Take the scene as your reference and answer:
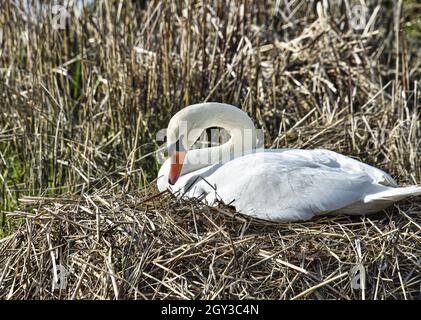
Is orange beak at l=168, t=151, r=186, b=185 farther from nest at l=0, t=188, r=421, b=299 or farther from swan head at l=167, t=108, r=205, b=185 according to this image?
nest at l=0, t=188, r=421, b=299

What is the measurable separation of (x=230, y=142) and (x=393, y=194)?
1313 mm

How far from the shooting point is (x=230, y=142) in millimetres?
5699

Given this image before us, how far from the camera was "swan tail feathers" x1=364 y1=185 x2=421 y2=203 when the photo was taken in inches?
188

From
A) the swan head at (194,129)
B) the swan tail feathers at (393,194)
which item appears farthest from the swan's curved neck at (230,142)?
the swan tail feathers at (393,194)

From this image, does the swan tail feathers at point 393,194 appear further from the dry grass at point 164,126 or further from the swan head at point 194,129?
the swan head at point 194,129

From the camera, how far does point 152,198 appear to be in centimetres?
511

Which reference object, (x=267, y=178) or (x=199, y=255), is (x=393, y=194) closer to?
(x=267, y=178)

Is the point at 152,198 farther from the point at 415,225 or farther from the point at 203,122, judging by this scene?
the point at 415,225

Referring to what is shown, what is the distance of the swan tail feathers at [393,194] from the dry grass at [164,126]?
0.15 m

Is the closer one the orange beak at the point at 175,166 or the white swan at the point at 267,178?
the white swan at the point at 267,178

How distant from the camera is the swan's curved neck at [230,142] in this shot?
5574 millimetres

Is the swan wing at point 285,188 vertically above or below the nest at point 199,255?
above

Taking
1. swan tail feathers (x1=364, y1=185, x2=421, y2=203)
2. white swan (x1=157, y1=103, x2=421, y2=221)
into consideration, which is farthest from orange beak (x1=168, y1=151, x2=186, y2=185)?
swan tail feathers (x1=364, y1=185, x2=421, y2=203)

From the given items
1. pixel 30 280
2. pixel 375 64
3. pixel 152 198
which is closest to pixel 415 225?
pixel 152 198
